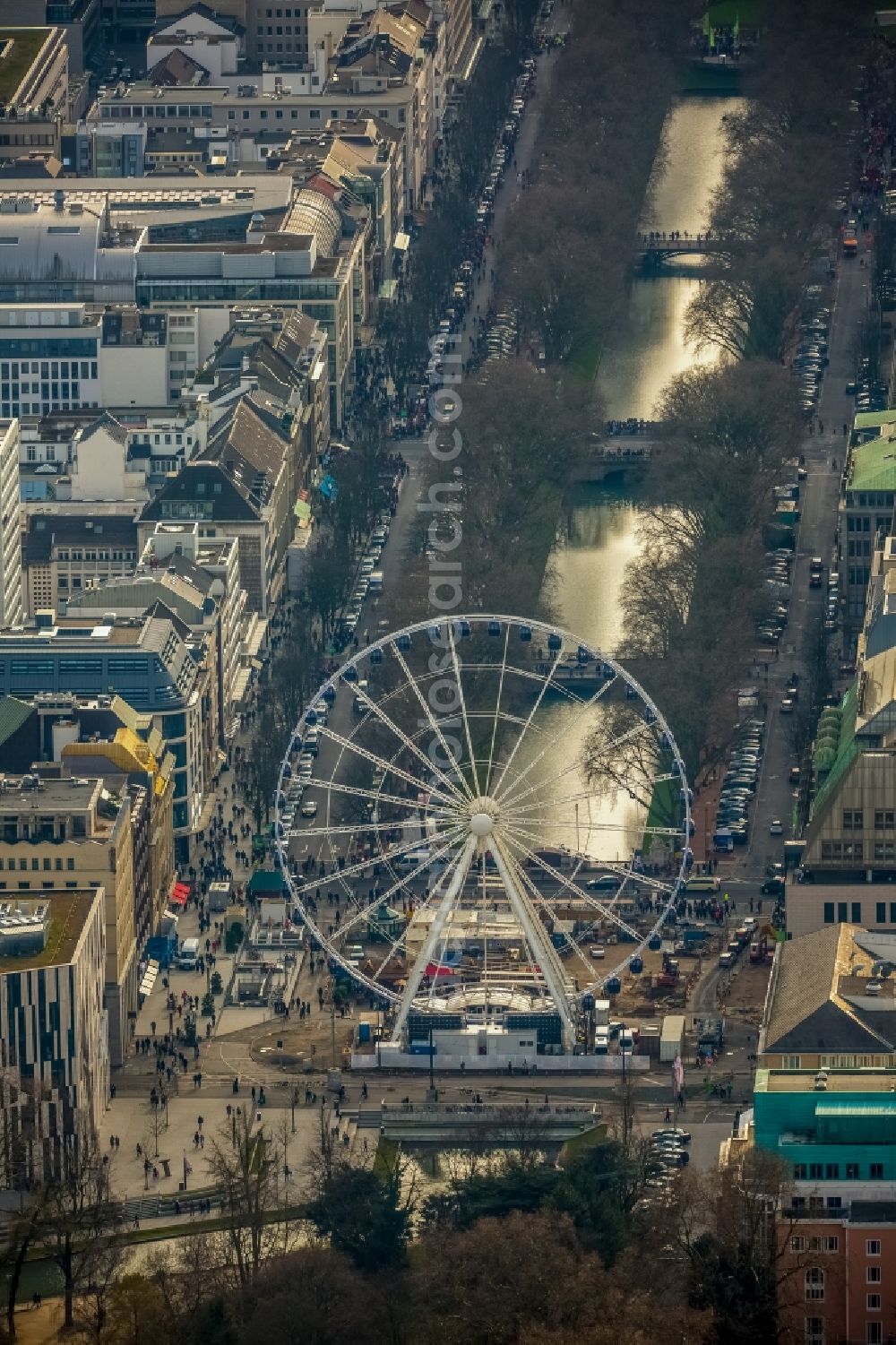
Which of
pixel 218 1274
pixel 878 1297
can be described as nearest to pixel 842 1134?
pixel 878 1297

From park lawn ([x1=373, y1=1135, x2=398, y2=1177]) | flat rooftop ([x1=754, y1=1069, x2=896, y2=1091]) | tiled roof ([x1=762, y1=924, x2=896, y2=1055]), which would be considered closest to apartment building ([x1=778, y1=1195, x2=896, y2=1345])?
flat rooftop ([x1=754, y1=1069, x2=896, y2=1091])

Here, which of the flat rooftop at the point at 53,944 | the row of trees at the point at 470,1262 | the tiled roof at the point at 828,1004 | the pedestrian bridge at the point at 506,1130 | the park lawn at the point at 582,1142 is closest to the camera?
the row of trees at the point at 470,1262

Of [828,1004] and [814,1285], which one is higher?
[828,1004]

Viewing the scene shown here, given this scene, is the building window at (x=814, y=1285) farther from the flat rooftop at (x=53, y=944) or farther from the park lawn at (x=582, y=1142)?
the flat rooftop at (x=53, y=944)

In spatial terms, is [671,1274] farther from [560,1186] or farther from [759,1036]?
[759,1036]

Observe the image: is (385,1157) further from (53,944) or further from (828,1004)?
(828,1004)

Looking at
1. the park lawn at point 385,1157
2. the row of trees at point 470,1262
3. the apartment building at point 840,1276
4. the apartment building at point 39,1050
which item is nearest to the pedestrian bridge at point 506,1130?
the park lawn at point 385,1157

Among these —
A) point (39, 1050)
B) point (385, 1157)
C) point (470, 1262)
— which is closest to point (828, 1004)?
point (385, 1157)
